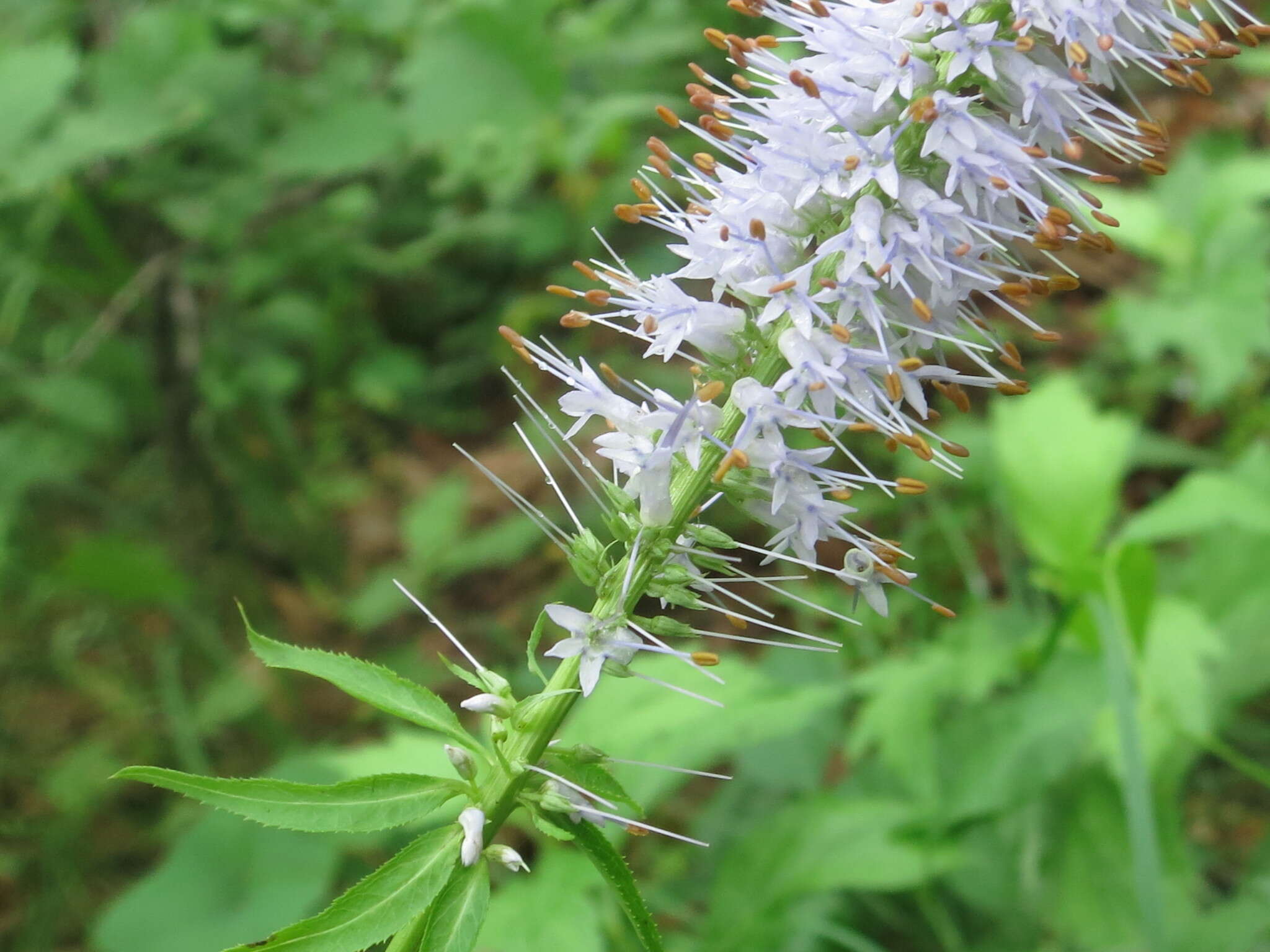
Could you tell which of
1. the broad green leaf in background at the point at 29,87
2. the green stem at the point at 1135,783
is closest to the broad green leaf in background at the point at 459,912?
the green stem at the point at 1135,783

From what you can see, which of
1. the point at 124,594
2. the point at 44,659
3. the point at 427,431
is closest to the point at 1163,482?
the point at 427,431

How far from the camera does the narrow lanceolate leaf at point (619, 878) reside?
145cm

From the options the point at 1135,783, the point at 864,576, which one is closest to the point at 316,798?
the point at 864,576

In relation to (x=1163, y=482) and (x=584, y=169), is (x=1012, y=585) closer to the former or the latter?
(x=1163, y=482)

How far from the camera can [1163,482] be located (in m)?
4.68

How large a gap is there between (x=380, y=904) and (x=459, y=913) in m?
0.10

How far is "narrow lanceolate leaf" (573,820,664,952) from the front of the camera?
1.45 metres

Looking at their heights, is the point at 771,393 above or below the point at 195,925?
above

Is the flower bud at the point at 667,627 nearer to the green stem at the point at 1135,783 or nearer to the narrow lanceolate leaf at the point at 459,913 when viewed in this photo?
the narrow lanceolate leaf at the point at 459,913

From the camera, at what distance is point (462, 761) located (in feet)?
4.83

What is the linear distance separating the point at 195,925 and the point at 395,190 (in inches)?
130

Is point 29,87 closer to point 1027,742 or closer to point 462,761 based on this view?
point 462,761

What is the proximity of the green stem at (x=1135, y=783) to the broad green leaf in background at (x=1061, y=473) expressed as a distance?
1.30 ft

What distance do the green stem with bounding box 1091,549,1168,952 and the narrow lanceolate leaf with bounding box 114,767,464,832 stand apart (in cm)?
160
